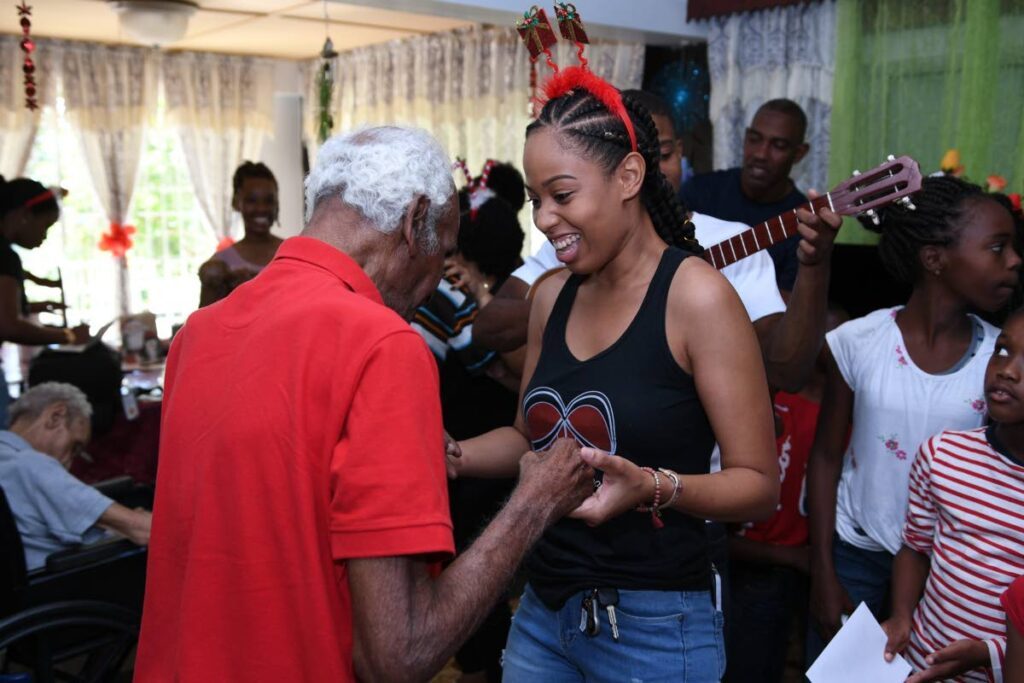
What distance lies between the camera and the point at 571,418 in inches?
60.3

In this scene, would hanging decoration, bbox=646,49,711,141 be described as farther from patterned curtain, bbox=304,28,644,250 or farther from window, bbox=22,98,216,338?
window, bbox=22,98,216,338

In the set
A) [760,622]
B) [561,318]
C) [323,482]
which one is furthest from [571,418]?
[760,622]

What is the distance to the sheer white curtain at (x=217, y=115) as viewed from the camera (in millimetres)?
8203

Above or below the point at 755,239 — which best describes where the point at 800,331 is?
below

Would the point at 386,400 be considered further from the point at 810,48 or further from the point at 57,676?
the point at 810,48

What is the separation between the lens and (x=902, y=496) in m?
2.07

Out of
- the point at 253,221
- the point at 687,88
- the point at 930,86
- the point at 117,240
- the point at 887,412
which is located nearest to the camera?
the point at 887,412

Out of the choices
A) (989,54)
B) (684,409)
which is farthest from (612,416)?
(989,54)

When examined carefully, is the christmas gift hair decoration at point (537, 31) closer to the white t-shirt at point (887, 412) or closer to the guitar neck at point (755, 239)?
the guitar neck at point (755, 239)

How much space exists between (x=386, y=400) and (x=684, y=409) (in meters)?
0.59

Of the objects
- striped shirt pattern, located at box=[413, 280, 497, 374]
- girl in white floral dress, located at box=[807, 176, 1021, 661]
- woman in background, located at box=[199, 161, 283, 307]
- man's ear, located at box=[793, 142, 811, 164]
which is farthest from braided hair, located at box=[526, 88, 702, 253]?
woman in background, located at box=[199, 161, 283, 307]

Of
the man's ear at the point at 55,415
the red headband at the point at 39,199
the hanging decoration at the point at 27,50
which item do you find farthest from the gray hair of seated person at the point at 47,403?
the hanging decoration at the point at 27,50

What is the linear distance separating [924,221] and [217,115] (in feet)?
24.4

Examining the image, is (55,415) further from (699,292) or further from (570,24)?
(699,292)
